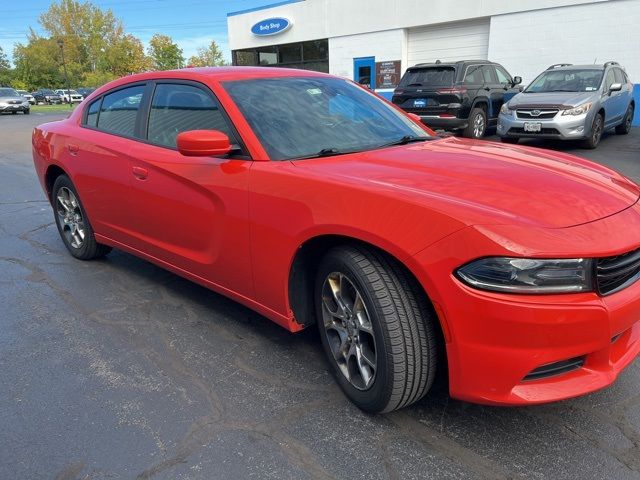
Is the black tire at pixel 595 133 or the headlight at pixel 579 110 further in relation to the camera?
the black tire at pixel 595 133

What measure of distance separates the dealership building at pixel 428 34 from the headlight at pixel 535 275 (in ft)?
53.4

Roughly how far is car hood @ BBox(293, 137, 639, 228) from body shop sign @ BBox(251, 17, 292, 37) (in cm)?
2335

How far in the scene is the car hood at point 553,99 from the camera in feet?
33.0

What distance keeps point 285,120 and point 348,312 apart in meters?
1.21

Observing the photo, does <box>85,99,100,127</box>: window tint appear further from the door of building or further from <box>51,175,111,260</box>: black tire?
the door of building

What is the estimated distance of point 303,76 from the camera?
351cm

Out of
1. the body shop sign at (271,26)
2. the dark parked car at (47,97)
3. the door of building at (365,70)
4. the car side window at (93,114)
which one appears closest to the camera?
the car side window at (93,114)

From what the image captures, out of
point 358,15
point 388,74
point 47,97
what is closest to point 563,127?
point 388,74

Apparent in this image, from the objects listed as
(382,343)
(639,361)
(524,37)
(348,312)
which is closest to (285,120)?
(348,312)

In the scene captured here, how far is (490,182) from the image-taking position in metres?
2.30

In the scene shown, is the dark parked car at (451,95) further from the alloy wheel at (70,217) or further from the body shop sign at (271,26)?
the body shop sign at (271,26)

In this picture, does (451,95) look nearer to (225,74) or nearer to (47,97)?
(225,74)

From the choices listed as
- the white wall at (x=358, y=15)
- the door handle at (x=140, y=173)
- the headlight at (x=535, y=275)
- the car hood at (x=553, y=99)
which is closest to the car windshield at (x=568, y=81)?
the car hood at (x=553, y=99)

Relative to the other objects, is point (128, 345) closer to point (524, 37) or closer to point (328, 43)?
point (524, 37)
